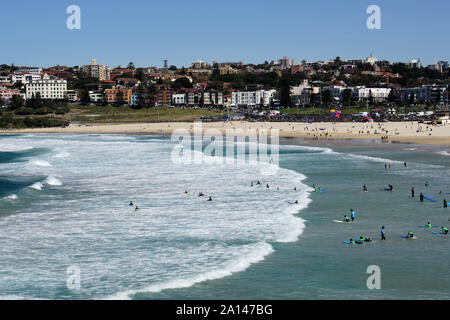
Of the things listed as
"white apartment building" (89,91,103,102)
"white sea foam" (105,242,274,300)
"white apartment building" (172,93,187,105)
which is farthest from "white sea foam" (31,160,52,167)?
"white apartment building" (89,91,103,102)

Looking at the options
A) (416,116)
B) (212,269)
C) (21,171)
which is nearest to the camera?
(212,269)

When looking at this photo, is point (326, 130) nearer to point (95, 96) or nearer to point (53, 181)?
point (53, 181)

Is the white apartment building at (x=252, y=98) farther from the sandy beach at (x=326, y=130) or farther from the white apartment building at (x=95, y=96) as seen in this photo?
the sandy beach at (x=326, y=130)

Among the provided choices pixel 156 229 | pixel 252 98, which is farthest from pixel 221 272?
pixel 252 98

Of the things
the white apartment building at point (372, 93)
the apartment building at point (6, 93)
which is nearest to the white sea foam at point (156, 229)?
the white apartment building at point (372, 93)
